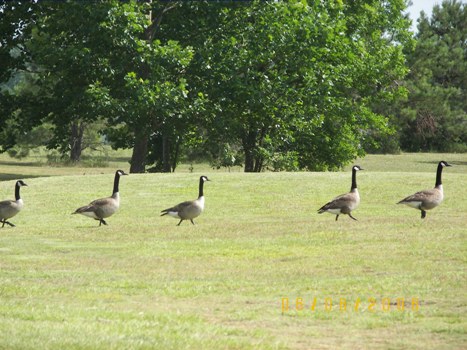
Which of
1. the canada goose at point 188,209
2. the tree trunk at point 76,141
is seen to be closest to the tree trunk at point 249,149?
the tree trunk at point 76,141

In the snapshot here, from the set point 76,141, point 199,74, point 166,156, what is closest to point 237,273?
point 199,74

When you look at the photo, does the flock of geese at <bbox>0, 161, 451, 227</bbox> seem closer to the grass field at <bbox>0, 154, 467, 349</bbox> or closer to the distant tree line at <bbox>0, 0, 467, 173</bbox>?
the grass field at <bbox>0, 154, 467, 349</bbox>

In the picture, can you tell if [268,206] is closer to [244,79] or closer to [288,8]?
[244,79]

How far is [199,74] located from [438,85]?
182ft

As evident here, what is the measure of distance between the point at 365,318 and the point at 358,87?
5030cm

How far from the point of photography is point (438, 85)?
10138cm

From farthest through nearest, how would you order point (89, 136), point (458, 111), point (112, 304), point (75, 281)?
point (458, 111), point (89, 136), point (75, 281), point (112, 304)

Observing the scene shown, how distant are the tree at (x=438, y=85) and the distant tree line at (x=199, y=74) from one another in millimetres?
32577

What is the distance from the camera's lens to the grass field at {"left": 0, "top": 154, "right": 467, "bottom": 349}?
1306cm

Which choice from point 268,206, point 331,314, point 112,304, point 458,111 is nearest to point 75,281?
point 112,304

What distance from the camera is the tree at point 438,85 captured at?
316ft

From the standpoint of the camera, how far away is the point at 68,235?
2534cm

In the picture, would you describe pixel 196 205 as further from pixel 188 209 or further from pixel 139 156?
pixel 139 156
